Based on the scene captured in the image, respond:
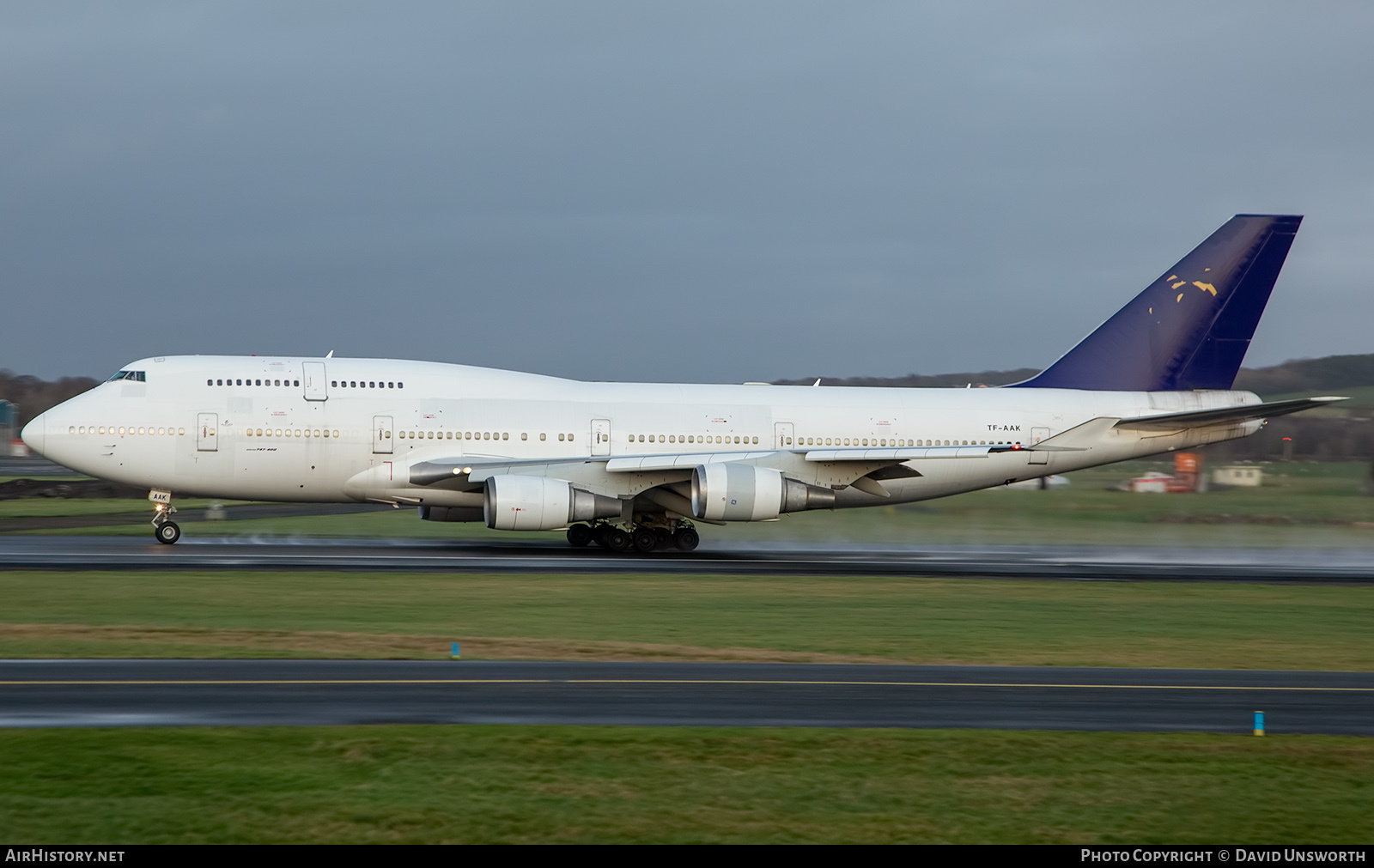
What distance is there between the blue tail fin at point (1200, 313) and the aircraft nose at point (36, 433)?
93.5 feet

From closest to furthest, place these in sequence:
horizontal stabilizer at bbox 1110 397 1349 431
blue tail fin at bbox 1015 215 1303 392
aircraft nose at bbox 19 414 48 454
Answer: aircraft nose at bbox 19 414 48 454 → horizontal stabilizer at bbox 1110 397 1349 431 → blue tail fin at bbox 1015 215 1303 392

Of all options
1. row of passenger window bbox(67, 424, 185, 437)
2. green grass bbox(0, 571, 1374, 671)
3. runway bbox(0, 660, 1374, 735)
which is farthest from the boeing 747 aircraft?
runway bbox(0, 660, 1374, 735)

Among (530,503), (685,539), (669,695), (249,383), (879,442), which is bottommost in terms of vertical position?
(669,695)

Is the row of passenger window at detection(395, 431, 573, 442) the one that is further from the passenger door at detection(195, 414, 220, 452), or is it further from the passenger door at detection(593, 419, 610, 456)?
the passenger door at detection(195, 414, 220, 452)

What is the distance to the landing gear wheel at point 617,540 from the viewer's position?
1334 inches

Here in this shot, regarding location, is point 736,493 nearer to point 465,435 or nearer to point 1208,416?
point 465,435

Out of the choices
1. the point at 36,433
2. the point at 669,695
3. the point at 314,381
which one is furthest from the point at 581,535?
the point at 669,695

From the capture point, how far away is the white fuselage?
3155cm

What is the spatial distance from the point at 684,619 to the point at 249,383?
1662cm

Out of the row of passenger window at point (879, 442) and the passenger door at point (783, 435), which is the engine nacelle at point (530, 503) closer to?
the passenger door at point (783, 435)

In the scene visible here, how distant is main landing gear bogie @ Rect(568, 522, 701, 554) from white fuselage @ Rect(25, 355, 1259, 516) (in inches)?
61.2

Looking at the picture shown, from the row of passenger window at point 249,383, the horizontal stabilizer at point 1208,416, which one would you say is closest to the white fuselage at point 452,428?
the row of passenger window at point 249,383

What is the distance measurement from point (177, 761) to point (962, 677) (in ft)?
29.0

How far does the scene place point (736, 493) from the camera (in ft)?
104
